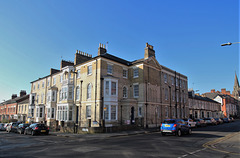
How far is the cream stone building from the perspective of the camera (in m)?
25.3

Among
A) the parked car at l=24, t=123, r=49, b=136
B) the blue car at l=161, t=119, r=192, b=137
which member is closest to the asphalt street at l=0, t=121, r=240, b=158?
the blue car at l=161, t=119, r=192, b=137

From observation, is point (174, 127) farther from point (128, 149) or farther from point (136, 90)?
point (136, 90)

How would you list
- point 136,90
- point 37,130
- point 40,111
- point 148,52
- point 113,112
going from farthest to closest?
point 40,111 → point 148,52 → point 136,90 → point 113,112 → point 37,130

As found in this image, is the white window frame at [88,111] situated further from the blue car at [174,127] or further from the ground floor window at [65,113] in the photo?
the blue car at [174,127]

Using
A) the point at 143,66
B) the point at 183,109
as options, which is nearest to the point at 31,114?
the point at 143,66

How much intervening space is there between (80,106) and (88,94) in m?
2.46

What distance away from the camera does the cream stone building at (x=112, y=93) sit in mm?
25344

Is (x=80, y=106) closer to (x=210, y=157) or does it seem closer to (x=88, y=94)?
(x=88, y=94)

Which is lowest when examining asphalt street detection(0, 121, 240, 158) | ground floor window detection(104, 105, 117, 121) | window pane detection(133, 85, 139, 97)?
asphalt street detection(0, 121, 240, 158)

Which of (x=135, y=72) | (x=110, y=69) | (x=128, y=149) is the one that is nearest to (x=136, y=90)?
(x=135, y=72)

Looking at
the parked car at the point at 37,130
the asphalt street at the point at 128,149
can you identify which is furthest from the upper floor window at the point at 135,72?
the asphalt street at the point at 128,149

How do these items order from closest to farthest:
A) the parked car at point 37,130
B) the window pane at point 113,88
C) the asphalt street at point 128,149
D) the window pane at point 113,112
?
1. the asphalt street at point 128,149
2. the parked car at point 37,130
3. the window pane at point 113,112
4. the window pane at point 113,88

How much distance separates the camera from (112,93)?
26.0 meters

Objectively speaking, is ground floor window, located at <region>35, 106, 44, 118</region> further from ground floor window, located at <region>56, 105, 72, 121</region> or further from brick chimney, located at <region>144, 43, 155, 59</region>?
brick chimney, located at <region>144, 43, 155, 59</region>
